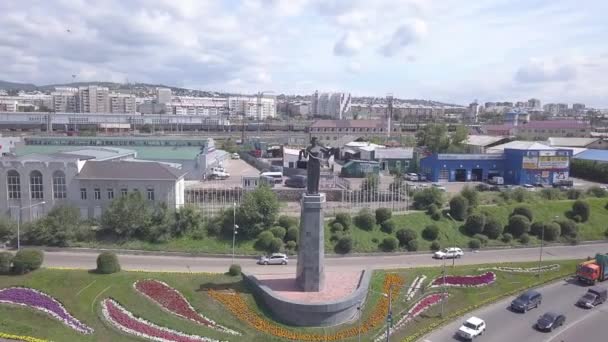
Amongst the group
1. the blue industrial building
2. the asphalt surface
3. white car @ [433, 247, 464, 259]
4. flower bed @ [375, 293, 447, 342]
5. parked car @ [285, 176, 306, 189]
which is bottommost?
the asphalt surface

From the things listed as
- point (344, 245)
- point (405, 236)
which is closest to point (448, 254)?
point (405, 236)

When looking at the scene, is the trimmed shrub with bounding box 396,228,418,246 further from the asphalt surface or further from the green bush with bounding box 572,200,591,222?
the green bush with bounding box 572,200,591,222

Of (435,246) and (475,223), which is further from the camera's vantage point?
(475,223)

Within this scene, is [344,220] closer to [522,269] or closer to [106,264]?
[522,269]

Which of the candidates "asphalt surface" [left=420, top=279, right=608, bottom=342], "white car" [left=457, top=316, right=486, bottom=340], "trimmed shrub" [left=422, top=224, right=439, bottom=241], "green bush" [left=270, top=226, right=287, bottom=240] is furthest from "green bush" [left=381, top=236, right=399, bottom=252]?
"white car" [left=457, top=316, right=486, bottom=340]

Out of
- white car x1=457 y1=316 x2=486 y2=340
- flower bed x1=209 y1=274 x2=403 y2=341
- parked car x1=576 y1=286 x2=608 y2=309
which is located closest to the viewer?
white car x1=457 y1=316 x2=486 y2=340

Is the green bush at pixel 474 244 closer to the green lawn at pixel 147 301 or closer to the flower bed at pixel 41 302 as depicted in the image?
the green lawn at pixel 147 301

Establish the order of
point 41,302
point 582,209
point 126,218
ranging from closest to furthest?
point 41,302, point 126,218, point 582,209
